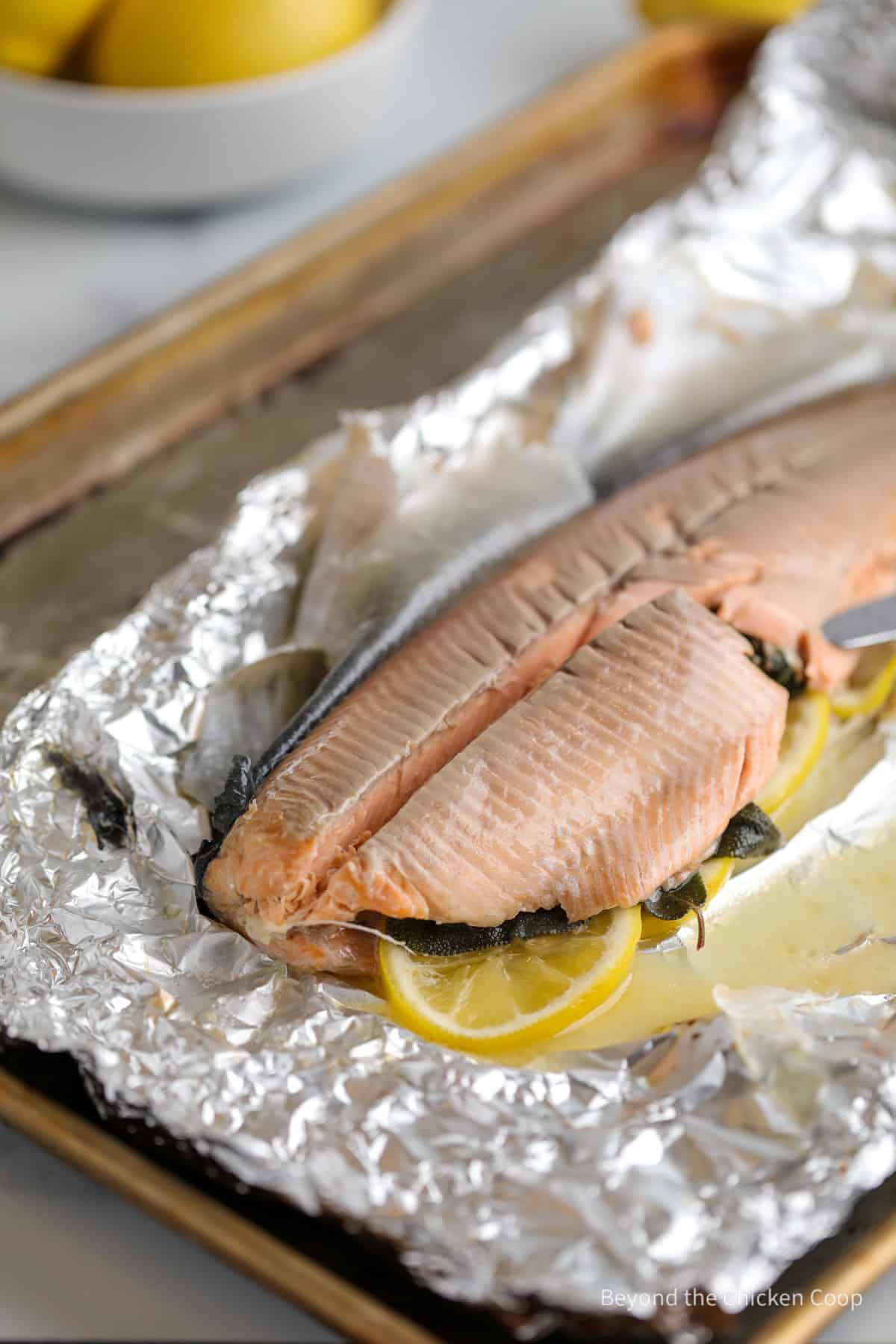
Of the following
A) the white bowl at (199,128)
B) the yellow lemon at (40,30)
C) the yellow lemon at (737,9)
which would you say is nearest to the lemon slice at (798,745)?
the white bowl at (199,128)

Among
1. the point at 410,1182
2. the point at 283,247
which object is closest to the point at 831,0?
the point at 283,247

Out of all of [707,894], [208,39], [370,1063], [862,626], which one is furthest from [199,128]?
[370,1063]

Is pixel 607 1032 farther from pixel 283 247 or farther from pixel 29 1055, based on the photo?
pixel 283 247

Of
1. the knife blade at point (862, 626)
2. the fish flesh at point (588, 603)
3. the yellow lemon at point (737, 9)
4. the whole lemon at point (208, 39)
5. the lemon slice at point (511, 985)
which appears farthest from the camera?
the yellow lemon at point (737, 9)

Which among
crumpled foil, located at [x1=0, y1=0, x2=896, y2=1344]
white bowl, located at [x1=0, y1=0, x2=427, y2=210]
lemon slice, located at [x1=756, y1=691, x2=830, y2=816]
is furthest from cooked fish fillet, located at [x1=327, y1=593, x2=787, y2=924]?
white bowl, located at [x1=0, y1=0, x2=427, y2=210]

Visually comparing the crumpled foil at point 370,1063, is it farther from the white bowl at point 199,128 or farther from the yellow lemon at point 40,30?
the yellow lemon at point 40,30
